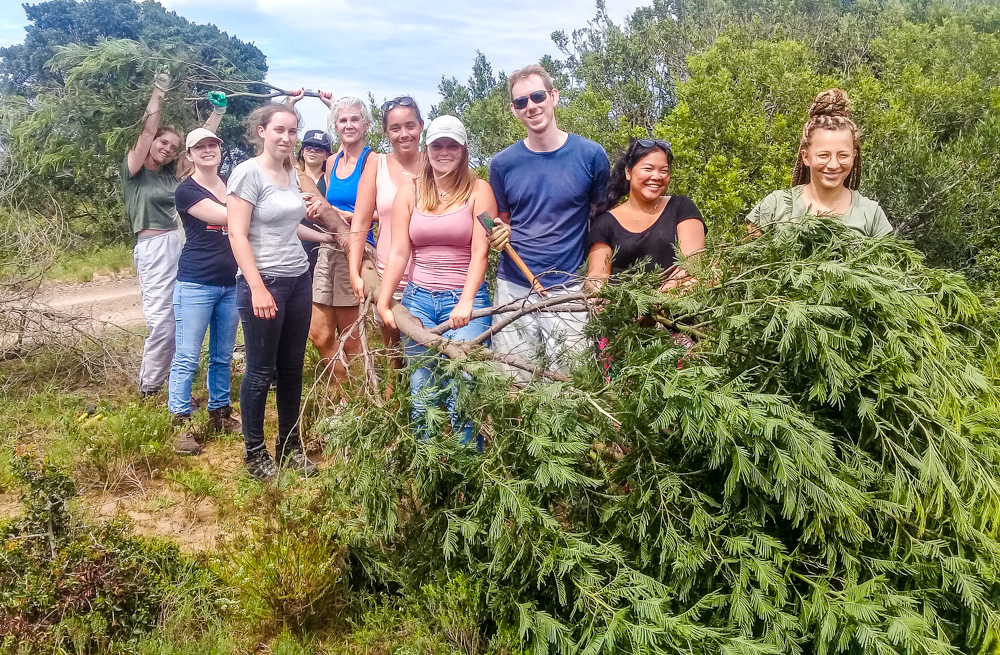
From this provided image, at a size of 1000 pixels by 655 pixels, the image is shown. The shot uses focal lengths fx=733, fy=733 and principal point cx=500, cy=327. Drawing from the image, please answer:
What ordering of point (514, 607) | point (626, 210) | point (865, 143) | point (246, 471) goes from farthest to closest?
point (865, 143)
point (246, 471)
point (626, 210)
point (514, 607)

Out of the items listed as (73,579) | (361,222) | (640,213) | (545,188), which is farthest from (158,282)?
(640,213)

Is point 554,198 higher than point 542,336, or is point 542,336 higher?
point 554,198

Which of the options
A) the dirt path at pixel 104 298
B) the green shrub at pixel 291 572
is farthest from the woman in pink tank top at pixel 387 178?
the dirt path at pixel 104 298

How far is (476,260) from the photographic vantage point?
11.3 feet

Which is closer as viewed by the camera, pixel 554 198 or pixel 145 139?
pixel 554 198

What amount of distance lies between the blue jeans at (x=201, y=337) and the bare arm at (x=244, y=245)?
2.95 feet

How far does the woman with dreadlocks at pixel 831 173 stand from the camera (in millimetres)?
3137

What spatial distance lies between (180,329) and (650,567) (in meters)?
3.33

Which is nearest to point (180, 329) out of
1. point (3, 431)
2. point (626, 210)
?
point (3, 431)

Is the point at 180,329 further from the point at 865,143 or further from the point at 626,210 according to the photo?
the point at 865,143

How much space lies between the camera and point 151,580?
2975mm

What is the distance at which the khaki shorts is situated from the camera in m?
4.75

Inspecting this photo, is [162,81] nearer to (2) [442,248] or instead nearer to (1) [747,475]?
(2) [442,248]

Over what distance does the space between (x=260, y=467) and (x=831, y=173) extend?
10.6 ft
